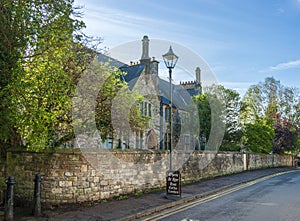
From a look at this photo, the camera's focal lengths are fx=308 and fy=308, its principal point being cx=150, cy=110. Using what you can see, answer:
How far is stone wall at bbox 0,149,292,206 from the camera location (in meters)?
9.55

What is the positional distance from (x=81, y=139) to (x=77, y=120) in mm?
1855

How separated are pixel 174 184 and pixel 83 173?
3.61 m

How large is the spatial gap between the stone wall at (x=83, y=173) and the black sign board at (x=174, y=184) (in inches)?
53.5

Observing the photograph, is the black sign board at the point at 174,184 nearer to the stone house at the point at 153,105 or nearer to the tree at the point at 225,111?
the stone house at the point at 153,105

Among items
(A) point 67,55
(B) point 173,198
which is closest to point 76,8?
(A) point 67,55

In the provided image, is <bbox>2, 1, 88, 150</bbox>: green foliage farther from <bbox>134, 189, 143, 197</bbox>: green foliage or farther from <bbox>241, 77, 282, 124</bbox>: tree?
<bbox>241, 77, 282, 124</bbox>: tree

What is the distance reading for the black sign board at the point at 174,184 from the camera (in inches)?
459

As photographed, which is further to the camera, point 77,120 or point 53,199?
point 77,120

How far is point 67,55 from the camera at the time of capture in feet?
32.3

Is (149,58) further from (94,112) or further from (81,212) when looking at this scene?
(81,212)

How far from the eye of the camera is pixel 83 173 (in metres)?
10.1

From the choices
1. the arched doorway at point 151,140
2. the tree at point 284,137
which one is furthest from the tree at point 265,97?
the arched doorway at point 151,140

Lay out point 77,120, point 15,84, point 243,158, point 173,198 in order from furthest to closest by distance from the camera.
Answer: point 243,158 < point 173,198 < point 77,120 < point 15,84

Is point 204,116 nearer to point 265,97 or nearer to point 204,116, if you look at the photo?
point 204,116
